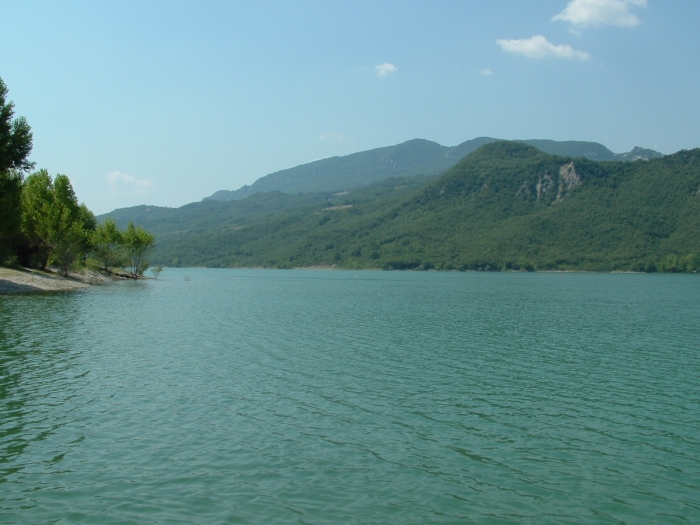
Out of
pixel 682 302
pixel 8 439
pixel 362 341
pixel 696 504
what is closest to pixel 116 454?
pixel 8 439

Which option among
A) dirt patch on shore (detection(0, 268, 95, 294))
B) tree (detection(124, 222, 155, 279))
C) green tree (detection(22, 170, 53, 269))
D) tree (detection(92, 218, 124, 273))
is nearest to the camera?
dirt patch on shore (detection(0, 268, 95, 294))

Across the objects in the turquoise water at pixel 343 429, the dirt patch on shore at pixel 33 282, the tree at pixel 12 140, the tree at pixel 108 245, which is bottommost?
the turquoise water at pixel 343 429

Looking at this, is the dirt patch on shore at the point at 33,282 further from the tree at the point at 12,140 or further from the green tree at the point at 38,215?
the tree at the point at 12,140

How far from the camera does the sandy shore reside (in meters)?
64.2

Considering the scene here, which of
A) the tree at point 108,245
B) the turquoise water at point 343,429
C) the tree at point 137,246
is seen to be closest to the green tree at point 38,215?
the tree at point 108,245

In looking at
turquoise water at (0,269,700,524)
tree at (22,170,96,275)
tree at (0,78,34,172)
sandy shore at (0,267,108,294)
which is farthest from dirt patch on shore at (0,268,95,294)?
turquoise water at (0,269,700,524)

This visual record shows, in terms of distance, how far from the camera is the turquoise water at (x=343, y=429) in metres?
12.1

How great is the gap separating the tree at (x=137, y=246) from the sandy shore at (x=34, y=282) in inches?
912

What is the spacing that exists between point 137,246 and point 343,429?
331 ft

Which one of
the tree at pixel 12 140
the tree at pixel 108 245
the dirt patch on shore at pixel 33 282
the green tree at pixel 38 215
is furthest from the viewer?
the tree at pixel 108 245

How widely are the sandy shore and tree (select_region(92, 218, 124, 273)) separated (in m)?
15.4

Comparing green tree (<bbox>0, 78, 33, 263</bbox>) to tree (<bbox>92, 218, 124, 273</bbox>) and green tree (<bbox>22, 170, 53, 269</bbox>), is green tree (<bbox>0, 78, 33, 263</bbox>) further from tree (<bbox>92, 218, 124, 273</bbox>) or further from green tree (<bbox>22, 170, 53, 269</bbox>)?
tree (<bbox>92, 218, 124, 273</bbox>)

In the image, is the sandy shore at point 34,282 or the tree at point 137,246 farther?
the tree at point 137,246

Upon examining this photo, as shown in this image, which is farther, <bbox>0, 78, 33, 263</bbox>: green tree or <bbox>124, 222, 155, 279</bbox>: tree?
<bbox>124, 222, 155, 279</bbox>: tree
